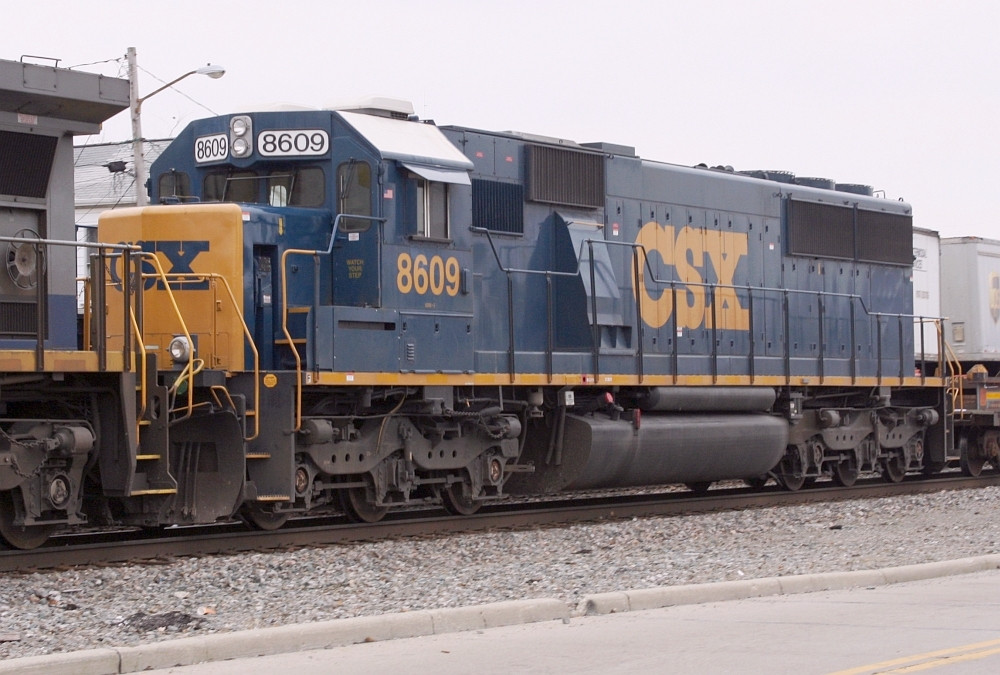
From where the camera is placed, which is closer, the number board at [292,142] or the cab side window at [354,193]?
the cab side window at [354,193]

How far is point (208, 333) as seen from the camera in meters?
11.3

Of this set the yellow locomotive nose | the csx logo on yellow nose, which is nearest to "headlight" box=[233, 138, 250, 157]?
the yellow locomotive nose

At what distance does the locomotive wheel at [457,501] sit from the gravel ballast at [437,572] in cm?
106

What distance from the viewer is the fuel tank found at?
46.4 ft

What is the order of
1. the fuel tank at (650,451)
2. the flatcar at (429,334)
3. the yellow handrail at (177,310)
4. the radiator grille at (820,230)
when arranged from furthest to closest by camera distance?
the radiator grille at (820,230) < the fuel tank at (650,451) < the flatcar at (429,334) < the yellow handrail at (177,310)

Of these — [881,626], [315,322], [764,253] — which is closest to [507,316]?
[315,322]

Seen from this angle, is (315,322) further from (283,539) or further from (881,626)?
(881,626)

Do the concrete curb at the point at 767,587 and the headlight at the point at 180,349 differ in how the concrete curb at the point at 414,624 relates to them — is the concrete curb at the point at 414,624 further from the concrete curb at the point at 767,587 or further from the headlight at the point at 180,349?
the headlight at the point at 180,349

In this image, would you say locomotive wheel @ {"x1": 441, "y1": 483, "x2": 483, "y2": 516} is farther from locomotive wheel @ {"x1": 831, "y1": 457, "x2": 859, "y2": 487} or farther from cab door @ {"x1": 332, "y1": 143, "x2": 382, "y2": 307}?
locomotive wheel @ {"x1": 831, "y1": 457, "x2": 859, "y2": 487}

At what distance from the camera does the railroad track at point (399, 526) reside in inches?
406

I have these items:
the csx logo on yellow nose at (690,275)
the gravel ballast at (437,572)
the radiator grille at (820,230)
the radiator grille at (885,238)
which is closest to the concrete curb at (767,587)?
the gravel ballast at (437,572)

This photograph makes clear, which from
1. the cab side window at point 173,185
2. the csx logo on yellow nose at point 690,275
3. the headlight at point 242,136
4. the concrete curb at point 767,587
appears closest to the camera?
the concrete curb at point 767,587

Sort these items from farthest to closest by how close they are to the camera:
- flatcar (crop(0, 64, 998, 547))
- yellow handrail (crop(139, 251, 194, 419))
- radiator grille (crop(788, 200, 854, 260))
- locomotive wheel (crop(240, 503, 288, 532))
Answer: radiator grille (crop(788, 200, 854, 260)), locomotive wheel (crop(240, 503, 288, 532)), flatcar (crop(0, 64, 998, 547)), yellow handrail (crop(139, 251, 194, 419))

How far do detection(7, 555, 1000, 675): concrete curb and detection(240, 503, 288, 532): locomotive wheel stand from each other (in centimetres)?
454
